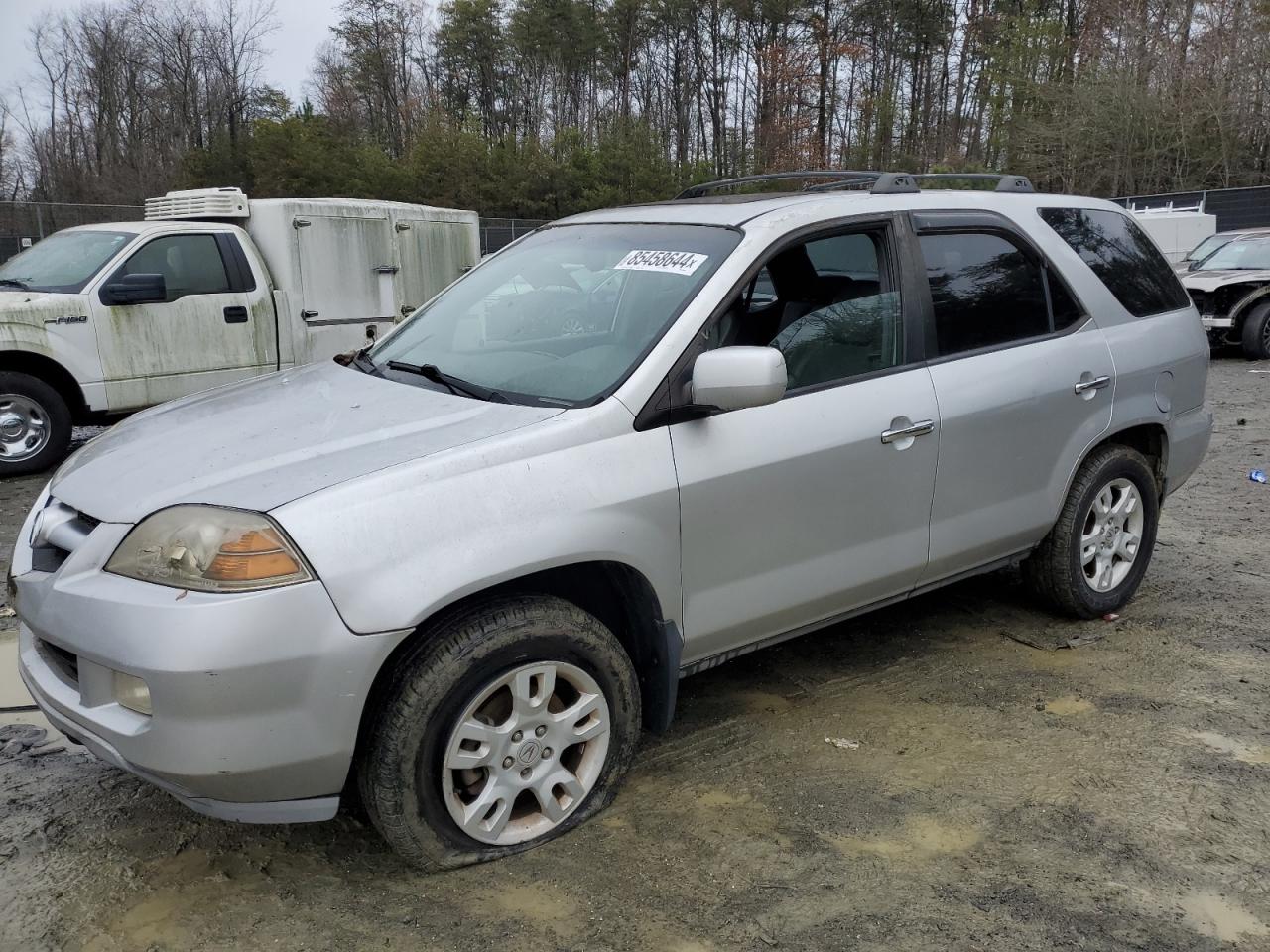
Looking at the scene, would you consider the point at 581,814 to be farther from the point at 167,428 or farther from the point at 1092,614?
the point at 1092,614

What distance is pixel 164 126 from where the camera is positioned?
49875mm

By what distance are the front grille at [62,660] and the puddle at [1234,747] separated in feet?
11.5

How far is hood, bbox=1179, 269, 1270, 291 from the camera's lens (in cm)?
1344

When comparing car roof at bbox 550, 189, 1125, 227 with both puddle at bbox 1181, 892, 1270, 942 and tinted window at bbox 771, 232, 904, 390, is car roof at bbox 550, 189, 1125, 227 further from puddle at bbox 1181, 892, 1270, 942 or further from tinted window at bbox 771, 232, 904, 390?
puddle at bbox 1181, 892, 1270, 942

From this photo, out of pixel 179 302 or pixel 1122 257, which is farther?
pixel 179 302

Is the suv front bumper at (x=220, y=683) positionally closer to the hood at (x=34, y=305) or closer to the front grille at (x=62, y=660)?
the front grille at (x=62, y=660)

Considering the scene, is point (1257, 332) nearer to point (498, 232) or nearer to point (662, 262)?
point (662, 262)

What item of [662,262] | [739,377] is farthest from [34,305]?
[739,377]

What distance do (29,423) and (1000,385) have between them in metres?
7.07

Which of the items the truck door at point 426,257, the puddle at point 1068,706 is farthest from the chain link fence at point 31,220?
the puddle at point 1068,706

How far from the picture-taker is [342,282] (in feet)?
31.5

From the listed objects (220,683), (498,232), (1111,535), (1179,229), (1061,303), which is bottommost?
(1111,535)

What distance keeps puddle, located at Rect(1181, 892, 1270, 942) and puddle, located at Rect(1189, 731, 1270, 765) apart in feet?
2.91

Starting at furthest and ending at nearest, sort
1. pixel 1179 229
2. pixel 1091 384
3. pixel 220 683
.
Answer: pixel 1179 229 → pixel 1091 384 → pixel 220 683
